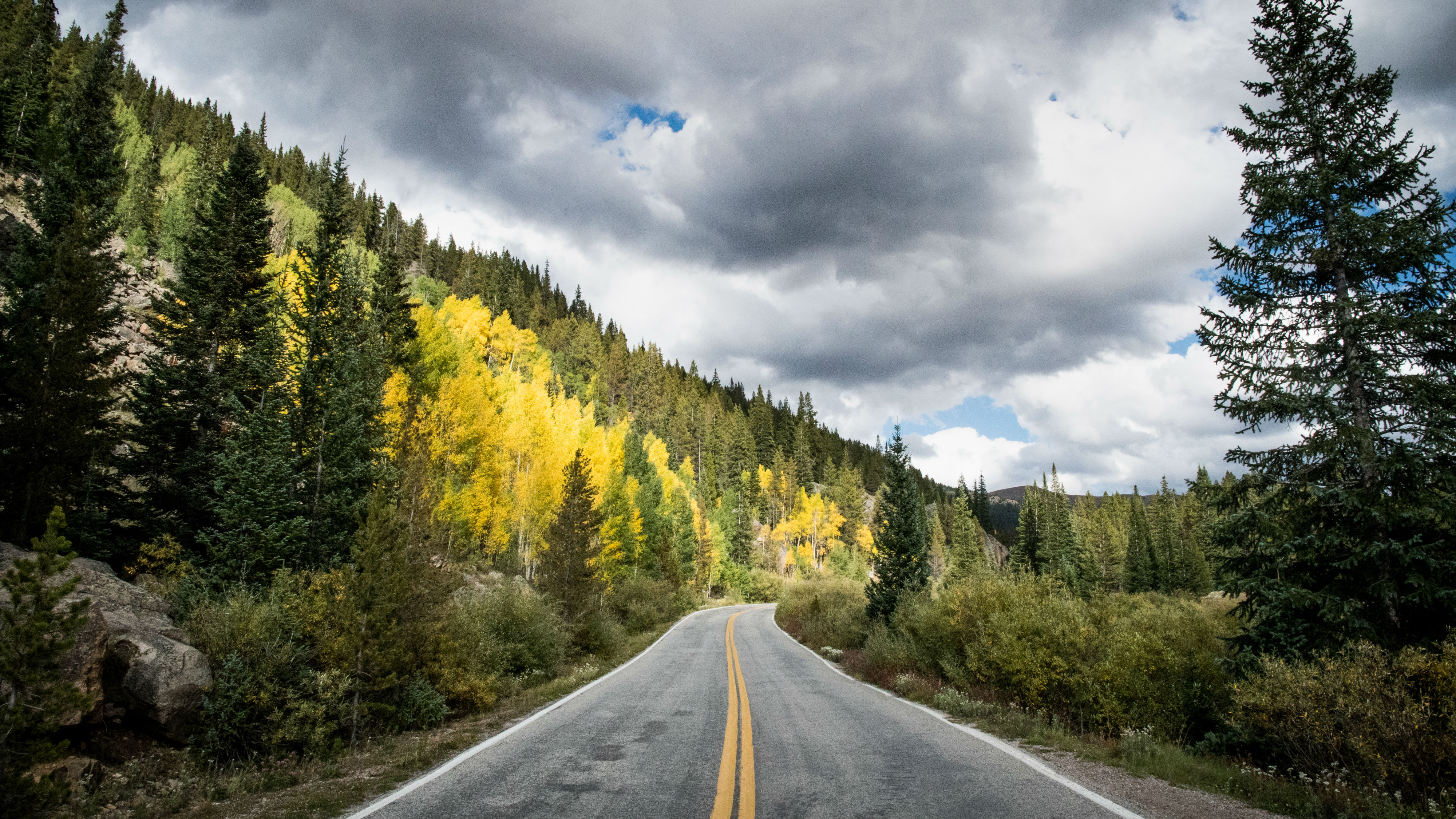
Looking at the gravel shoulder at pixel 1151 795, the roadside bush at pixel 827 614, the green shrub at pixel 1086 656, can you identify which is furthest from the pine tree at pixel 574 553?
the gravel shoulder at pixel 1151 795

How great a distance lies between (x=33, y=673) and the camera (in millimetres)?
4777

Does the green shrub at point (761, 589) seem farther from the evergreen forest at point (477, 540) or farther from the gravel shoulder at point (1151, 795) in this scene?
the gravel shoulder at point (1151, 795)

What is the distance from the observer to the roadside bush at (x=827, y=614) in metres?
23.0

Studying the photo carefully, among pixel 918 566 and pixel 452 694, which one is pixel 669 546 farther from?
pixel 452 694

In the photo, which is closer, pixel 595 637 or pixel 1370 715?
pixel 1370 715

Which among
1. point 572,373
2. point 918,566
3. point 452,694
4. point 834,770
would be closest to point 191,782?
point 452,694

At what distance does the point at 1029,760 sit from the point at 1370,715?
10.5 ft

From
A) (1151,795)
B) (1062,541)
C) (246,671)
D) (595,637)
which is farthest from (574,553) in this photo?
(1062,541)

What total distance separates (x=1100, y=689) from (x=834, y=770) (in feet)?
21.1

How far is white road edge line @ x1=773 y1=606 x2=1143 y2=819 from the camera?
16.3ft

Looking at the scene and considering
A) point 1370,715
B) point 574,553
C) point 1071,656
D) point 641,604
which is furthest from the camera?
point 641,604

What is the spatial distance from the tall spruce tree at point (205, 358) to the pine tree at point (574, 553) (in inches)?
387

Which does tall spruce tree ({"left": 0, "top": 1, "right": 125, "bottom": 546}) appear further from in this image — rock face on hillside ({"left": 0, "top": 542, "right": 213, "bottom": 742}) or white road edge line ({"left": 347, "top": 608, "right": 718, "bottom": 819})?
white road edge line ({"left": 347, "top": 608, "right": 718, "bottom": 819})

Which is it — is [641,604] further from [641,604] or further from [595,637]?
[595,637]
